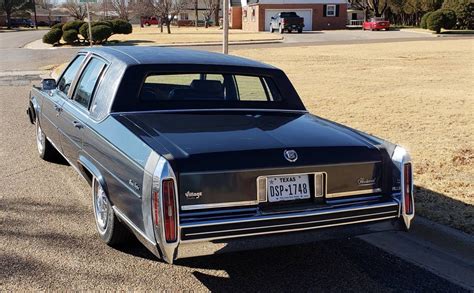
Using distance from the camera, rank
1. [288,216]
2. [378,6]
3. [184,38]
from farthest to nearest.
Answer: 1. [378,6]
2. [184,38]
3. [288,216]

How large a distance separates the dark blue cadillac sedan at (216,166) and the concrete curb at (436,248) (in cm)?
59

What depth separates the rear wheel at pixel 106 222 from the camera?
4.20 meters

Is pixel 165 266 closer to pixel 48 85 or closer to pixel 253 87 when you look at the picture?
pixel 253 87

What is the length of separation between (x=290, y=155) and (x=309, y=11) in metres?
59.1

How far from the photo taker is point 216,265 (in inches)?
167

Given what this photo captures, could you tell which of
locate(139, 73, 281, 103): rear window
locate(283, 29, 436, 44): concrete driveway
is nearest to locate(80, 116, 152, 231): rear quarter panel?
locate(139, 73, 281, 103): rear window

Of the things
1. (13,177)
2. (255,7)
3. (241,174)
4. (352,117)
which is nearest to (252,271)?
(241,174)

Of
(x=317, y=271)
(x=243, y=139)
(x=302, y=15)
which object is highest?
(x=302, y=15)

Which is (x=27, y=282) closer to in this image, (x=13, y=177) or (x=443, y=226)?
(x=13, y=177)

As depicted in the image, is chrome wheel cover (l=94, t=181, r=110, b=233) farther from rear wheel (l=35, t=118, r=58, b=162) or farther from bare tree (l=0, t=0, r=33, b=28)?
bare tree (l=0, t=0, r=33, b=28)

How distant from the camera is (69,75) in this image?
6.02 metres

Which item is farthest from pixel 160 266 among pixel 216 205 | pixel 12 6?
pixel 12 6

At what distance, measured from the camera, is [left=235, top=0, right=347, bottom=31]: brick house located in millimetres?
59812

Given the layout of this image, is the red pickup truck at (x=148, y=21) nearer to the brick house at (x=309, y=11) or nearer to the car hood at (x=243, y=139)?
the brick house at (x=309, y=11)
